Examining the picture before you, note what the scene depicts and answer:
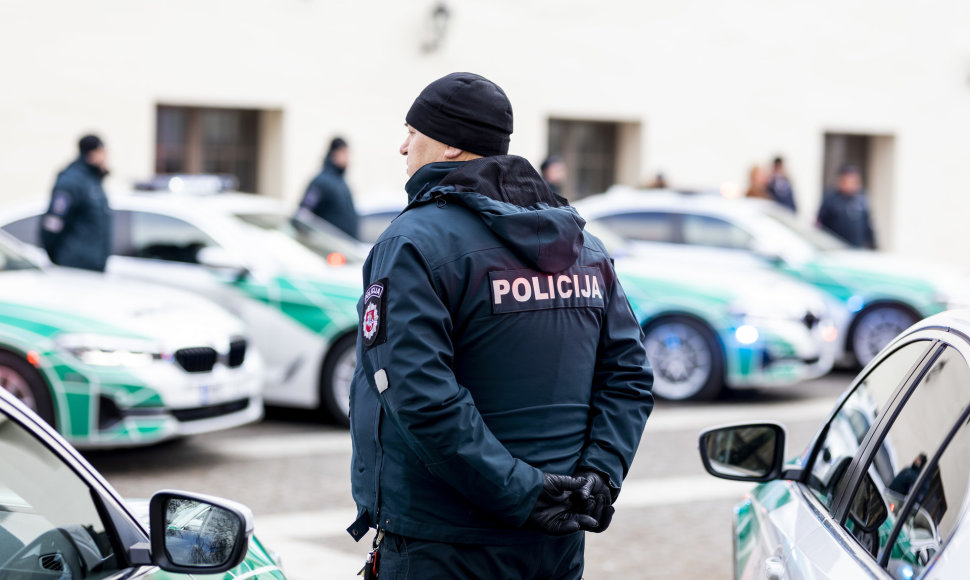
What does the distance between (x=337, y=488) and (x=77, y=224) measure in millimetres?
3307

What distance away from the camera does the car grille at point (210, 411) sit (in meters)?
7.69

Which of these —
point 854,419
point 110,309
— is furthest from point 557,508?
point 110,309


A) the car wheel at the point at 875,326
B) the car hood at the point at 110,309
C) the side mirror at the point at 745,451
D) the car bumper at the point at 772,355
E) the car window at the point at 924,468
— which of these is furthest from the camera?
the car wheel at the point at 875,326

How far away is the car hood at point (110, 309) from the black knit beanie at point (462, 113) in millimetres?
4802

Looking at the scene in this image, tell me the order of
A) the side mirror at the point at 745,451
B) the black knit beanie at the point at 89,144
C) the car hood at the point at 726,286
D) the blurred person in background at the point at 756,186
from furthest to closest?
1. the blurred person in background at the point at 756,186
2. the car hood at the point at 726,286
3. the black knit beanie at the point at 89,144
4. the side mirror at the point at 745,451

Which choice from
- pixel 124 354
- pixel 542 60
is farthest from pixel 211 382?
pixel 542 60

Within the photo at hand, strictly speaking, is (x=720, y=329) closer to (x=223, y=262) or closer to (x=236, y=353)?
(x=223, y=262)

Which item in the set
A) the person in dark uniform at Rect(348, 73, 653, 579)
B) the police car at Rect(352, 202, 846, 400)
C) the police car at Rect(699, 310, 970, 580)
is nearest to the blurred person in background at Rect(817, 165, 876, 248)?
the police car at Rect(352, 202, 846, 400)

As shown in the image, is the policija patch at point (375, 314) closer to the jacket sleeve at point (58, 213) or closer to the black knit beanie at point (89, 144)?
the jacket sleeve at point (58, 213)

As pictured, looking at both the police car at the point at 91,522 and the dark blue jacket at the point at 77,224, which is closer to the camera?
the police car at the point at 91,522

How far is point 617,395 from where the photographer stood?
122 inches

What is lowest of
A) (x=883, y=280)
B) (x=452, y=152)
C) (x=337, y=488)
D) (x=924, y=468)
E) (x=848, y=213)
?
(x=337, y=488)

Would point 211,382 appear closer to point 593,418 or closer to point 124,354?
point 124,354

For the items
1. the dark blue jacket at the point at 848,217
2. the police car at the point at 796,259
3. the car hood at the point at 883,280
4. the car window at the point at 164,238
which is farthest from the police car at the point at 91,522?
the dark blue jacket at the point at 848,217
